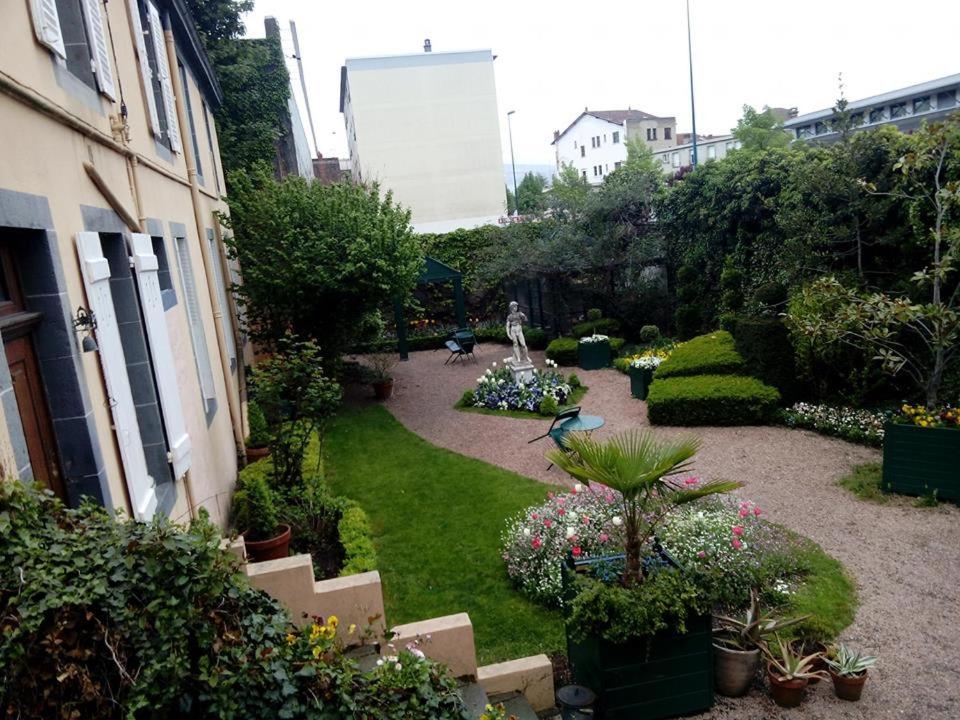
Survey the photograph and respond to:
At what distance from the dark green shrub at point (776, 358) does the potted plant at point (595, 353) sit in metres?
4.92

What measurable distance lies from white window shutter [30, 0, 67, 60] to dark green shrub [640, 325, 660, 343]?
14806 mm

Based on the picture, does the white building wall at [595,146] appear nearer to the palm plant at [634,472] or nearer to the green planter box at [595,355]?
the green planter box at [595,355]

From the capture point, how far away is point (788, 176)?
13859 millimetres

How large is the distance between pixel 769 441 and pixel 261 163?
11.2m

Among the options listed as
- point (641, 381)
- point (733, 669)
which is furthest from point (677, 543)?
point (641, 381)

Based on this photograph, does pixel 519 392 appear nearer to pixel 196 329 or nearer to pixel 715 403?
pixel 715 403

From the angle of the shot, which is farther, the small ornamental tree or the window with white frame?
the small ornamental tree

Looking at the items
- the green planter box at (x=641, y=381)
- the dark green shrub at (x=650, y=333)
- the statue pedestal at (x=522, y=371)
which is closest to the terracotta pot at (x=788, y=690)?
the green planter box at (x=641, y=381)

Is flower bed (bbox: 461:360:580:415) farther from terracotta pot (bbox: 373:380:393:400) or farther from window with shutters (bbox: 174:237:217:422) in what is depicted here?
window with shutters (bbox: 174:237:217:422)

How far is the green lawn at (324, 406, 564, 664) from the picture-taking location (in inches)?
246

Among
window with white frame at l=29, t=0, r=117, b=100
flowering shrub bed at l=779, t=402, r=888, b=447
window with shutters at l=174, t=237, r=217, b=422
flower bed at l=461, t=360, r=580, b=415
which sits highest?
window with white frame at l=29, t=0, r=117, b=100

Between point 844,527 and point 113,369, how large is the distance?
25.3 ft

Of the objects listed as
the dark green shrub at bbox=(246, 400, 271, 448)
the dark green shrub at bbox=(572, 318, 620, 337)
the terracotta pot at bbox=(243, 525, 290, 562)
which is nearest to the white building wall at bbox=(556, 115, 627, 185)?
the dark green shrub at bbox=(572, 318, 620, 337)

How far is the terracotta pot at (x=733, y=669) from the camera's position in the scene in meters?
5.24
